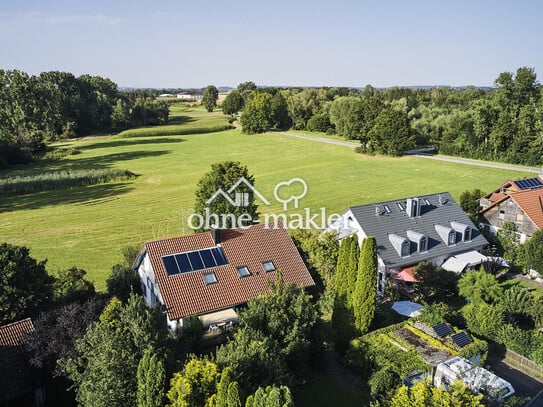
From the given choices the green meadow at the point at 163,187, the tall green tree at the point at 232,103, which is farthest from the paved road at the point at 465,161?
the tall green tree at the point at 232,103

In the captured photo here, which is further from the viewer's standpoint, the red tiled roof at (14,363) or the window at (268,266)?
the window at (268,266)

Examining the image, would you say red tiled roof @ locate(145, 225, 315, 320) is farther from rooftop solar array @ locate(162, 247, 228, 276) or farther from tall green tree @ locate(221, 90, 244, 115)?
tall green tree @ locate(221, 90, 244, 115)

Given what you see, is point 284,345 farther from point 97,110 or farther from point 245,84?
point 245,84

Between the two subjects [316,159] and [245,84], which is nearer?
[316,159]

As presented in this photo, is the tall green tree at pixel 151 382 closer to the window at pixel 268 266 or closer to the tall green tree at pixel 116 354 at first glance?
the tall green tree at pixel 116 354

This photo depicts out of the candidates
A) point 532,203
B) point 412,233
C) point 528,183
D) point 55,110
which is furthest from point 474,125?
point 55,110

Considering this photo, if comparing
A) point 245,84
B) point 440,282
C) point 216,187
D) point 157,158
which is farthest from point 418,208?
point 245,84

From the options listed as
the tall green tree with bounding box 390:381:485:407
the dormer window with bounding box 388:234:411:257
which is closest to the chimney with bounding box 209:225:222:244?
the dormer window with bounding box 388:234:411:257
